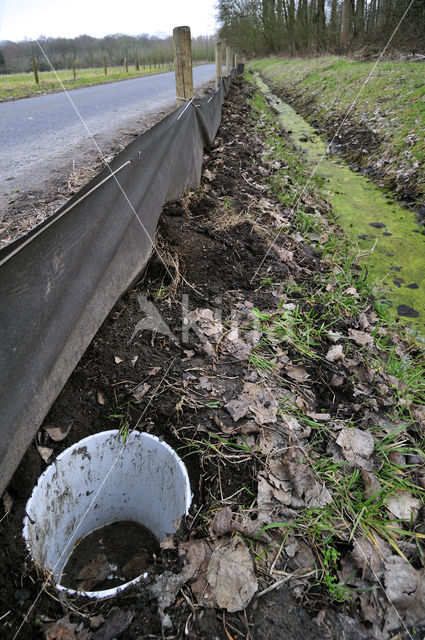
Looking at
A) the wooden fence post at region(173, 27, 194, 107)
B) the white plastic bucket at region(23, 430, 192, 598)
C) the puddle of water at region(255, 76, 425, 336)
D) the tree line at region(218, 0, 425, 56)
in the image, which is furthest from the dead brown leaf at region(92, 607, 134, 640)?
the tree line at region(218, 0, 425, 56)

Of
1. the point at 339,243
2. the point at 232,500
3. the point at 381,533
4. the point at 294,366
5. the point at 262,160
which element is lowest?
the point at 381,533

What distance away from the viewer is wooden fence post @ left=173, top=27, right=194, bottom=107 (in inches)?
151

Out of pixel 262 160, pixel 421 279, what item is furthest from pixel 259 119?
pixel 421 279

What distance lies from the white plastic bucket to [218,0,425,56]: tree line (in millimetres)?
14409

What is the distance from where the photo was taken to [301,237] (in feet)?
12.6

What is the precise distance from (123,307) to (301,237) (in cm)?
220

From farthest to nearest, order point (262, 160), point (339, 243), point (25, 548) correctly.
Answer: point (262, 160), point (339, 243), point (25, 548)

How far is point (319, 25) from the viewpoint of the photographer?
60.3ft

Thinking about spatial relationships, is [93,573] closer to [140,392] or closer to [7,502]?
[7,502]

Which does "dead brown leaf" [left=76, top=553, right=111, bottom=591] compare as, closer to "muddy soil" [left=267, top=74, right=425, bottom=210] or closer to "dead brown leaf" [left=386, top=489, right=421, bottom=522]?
"dead brown leaf" [left=386, top=489, right=421, bottom=522]

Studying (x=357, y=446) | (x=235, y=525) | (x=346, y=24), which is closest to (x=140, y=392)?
(x=235, y=525)

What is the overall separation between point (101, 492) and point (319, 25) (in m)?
23.2

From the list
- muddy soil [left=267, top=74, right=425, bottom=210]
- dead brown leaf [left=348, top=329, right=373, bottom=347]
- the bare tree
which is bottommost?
dead brown leaf [left=348, top=329, right=373, bottom=347]

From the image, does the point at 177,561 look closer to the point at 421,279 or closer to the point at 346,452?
the point at 346,452
